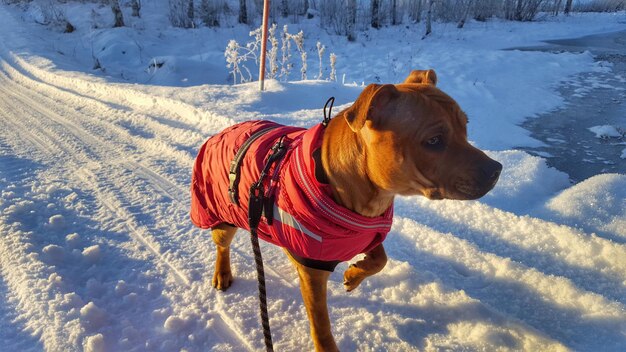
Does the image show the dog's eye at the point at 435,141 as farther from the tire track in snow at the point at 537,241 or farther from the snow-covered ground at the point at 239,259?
the tire track in snow at the point at 537,241

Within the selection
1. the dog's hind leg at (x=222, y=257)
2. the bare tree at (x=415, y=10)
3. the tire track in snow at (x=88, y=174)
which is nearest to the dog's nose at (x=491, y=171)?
the dog's hind leg at (x=222, y=257)

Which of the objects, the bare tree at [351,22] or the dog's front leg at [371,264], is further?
the bare tree at [351,22]

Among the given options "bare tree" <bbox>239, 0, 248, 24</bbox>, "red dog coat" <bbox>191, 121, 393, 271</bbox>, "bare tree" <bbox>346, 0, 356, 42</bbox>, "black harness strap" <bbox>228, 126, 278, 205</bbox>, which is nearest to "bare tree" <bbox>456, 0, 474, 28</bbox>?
"bare tree" <bbox>346, 0, 356, 42</bbox>

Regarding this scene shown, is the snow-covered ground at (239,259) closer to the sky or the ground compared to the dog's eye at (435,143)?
closer to the ground

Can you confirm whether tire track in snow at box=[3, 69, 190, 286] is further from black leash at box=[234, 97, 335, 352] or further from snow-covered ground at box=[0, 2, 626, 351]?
black leash at box=[234, 97, 335, 352]

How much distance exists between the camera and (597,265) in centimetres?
255

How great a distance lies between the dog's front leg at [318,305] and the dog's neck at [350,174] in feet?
1.28

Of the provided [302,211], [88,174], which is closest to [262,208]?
[302,211]

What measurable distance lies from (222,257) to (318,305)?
2.94 feet

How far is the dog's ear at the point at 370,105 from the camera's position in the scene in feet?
5.66

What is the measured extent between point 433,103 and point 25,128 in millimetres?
6005

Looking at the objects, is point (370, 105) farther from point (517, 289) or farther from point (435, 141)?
point (517, 289)

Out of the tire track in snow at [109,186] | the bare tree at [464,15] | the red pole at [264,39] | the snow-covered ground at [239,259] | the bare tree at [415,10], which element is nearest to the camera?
the snow-covered ground at [239,259]

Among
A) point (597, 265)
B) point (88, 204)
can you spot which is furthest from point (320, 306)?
point (88, 204)
